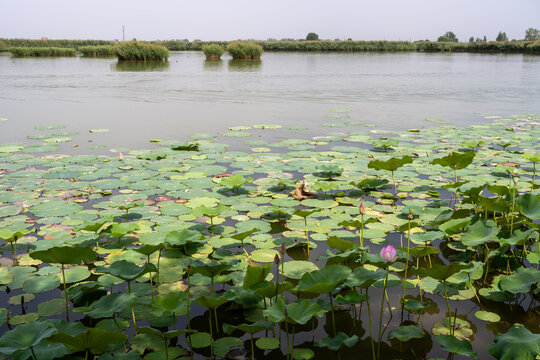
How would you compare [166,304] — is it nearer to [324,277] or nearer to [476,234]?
[324,277]

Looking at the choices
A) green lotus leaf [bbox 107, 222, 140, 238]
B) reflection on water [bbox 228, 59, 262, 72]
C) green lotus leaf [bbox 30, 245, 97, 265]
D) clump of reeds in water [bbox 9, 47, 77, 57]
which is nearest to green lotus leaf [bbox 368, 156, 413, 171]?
green lotus leaf [bbox 107, 222, 140, 238]

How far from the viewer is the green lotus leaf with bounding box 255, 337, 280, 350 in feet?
5.32

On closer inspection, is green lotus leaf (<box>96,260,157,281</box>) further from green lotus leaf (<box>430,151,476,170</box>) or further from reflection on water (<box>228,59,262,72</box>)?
reflection on water (<box>228,59,262,72</box>)

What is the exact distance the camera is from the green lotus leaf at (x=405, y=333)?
1.59 metres

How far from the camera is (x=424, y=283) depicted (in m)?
2.13

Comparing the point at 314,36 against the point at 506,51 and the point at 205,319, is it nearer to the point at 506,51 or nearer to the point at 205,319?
the point at 506,51

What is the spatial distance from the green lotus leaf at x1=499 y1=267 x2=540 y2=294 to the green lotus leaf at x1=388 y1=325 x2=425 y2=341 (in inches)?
18.1

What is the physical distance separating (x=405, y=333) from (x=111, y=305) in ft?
3.72

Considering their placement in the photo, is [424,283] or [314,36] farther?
[314,36]

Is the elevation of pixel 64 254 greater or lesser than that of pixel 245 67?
lesser

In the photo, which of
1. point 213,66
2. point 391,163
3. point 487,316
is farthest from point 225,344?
point 213,66

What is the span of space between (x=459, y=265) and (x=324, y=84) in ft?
39.8

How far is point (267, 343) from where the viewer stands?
164cm

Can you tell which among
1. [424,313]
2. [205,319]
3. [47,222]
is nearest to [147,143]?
[47,222]
